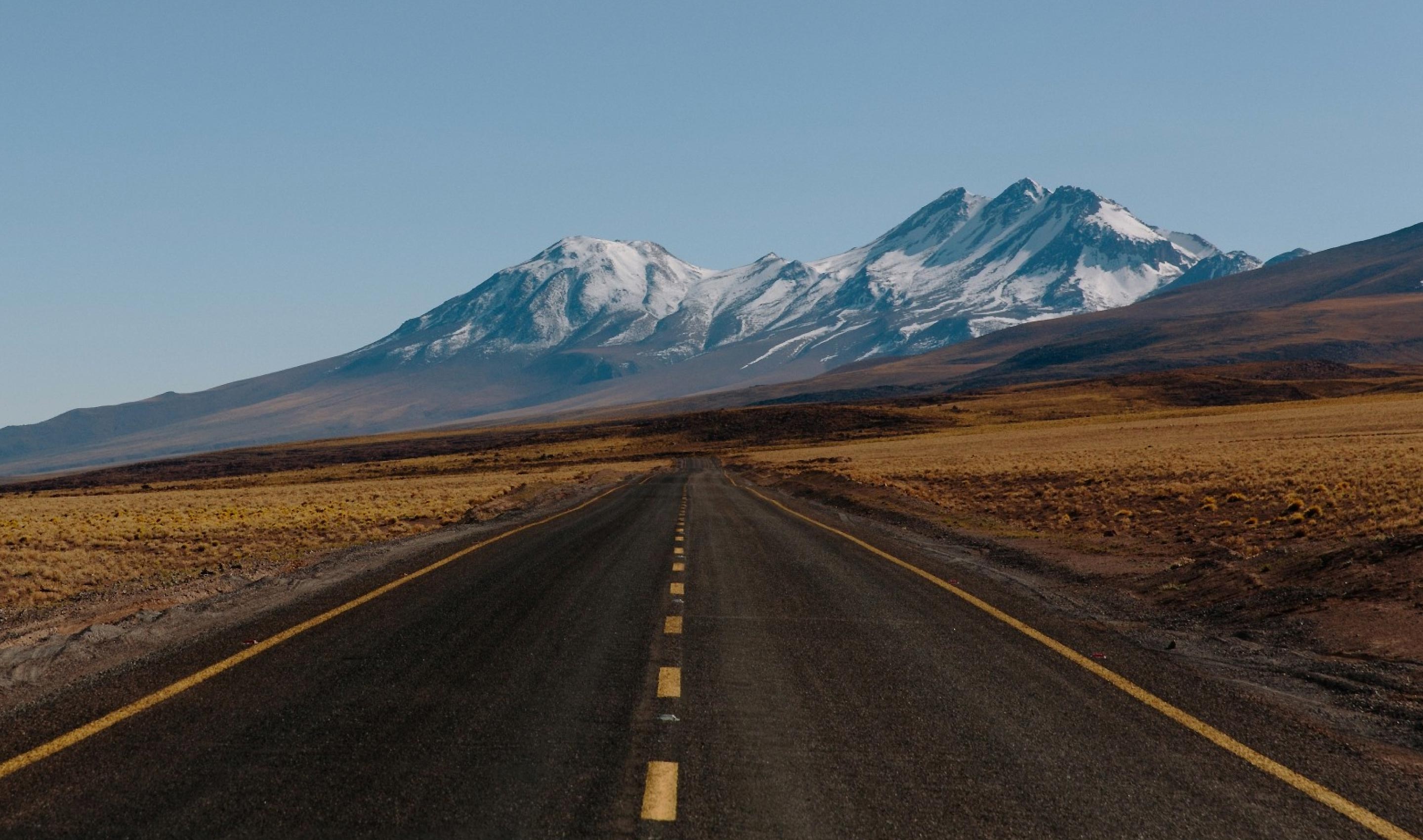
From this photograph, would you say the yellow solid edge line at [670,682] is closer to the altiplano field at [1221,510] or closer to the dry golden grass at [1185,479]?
the altiplano field at [1221,510]

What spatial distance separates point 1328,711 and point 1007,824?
4168 mm

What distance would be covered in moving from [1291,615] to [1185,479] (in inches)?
831

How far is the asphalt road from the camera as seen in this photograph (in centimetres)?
550

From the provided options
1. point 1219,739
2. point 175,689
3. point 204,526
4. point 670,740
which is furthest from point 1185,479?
point 204,526

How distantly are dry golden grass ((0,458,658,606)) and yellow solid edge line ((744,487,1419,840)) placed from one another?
14.8 metres

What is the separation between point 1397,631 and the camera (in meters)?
10.2

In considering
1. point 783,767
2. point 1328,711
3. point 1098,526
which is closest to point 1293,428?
point 1098,526

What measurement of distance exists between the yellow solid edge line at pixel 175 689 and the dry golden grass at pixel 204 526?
297 inches

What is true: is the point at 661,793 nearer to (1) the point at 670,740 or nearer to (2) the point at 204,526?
(1) the point at 670,740

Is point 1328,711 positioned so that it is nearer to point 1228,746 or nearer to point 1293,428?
point 1228,746

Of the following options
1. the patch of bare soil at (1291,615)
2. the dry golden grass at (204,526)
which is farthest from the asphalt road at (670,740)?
the dry golden grass at (204,526)

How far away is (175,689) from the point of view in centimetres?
806

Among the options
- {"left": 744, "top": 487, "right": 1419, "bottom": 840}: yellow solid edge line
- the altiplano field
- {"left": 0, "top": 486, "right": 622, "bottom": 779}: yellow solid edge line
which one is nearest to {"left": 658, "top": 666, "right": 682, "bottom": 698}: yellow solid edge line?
{"left": 744, "top": 487, "right": 1419, "bottom": 840}: yellow solid edge line

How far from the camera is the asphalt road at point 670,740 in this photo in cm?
550
